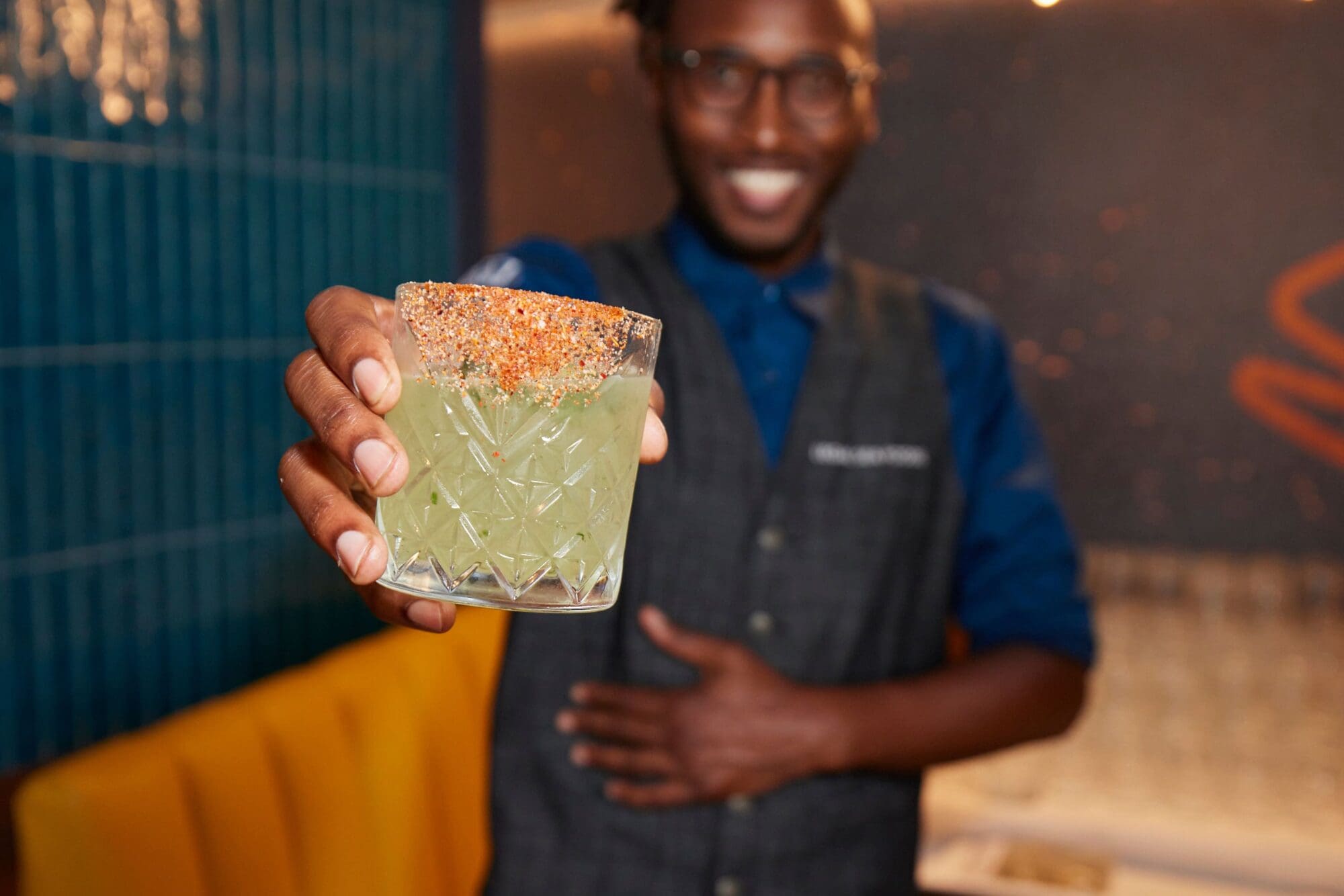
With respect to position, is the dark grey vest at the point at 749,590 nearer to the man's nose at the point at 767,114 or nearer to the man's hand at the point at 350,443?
the man's nose at the point at 767,114

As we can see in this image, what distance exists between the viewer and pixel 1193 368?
2664 mm

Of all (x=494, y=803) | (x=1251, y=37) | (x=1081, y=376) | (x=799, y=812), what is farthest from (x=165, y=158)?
(x=1251, y=37)

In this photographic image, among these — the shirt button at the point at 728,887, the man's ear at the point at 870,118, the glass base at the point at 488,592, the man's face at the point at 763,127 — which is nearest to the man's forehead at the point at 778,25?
the man's face at the point at 763,127

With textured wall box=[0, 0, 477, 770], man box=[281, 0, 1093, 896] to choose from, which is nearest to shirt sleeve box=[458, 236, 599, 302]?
man box=[281, 0, 1093, 896]

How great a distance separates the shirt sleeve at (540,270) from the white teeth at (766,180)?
0.24 m

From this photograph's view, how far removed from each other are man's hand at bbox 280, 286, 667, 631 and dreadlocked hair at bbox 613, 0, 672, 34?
0.94 meters

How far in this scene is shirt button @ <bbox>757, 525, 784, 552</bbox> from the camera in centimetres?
154

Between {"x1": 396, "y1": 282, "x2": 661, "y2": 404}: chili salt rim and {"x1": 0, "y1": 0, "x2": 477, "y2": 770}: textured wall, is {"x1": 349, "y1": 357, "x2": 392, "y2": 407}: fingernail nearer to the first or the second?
{"x1": 396, "y1": 282, "x2": 661, "y2": 404}: chili salt rim

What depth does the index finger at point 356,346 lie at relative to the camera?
2.35ft

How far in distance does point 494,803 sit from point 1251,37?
2.15 metres

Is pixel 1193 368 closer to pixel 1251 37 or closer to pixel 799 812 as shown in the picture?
pixel 1251 37

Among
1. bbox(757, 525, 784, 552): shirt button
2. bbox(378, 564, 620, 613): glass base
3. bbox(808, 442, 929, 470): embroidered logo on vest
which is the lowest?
bbox(757, 525, 784, 552): shirt button

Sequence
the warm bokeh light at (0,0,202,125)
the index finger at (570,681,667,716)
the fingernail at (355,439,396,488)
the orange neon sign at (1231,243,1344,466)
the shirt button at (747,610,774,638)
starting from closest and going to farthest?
the fingernail at (355,439,396,488) → the index finger at (570,681,667,716) → the shirt button at (747,610,774,638) → the warm bokeh light at (0,0,202,125) → the orange neon sign at (1231,243,1344,466)

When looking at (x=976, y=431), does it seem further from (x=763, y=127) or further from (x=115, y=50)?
(x=115, y=50)
